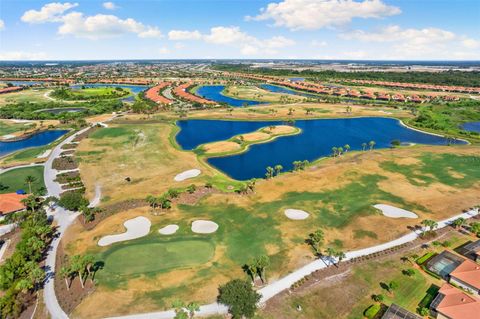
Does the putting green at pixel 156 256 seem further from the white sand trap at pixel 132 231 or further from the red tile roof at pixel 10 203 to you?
the red tile roof at pixel 10 203

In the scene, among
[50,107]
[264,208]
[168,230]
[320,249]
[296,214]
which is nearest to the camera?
[320,249]

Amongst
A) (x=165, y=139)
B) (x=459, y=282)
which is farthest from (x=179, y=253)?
(x=165, y=139)

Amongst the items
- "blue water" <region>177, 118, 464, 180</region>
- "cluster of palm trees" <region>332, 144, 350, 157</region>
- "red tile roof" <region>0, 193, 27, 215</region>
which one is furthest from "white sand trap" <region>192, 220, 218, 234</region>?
"cluster of palm trees" <region>332, 144, 350, 157</region>

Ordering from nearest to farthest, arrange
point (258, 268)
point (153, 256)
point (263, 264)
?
point (263, 264), point (258, 268), point (153, 256)

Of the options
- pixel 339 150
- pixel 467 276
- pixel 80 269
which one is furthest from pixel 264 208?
pixel 339 150

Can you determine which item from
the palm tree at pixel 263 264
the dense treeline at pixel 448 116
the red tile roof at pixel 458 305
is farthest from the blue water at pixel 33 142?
the dense treeline at pixel 448 116

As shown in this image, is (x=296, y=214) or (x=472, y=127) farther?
(x=472, y=127)

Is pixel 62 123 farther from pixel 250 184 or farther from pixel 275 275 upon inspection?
pixel 275 275

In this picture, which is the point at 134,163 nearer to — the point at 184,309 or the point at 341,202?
the point at 341,202
